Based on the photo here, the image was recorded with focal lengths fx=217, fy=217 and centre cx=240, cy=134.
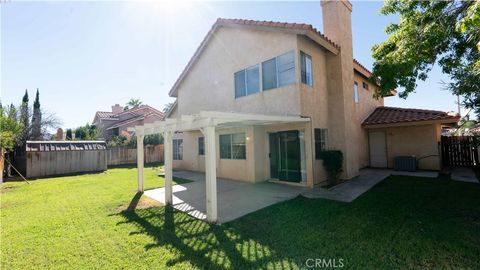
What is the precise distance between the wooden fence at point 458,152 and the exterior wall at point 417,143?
1829 millimetres

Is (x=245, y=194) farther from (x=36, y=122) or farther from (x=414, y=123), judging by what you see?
(x=36, y=122)

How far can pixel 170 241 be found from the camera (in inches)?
193

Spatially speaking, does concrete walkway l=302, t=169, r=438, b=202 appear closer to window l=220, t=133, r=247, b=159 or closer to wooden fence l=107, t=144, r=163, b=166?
window l=220, t=133, r=247, b=159

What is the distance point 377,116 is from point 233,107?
10463 mm

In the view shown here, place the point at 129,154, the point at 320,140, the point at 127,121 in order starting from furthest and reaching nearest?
the point at 127,121
the point at 129,154
the point at 320,140

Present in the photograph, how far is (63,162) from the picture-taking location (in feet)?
53.7

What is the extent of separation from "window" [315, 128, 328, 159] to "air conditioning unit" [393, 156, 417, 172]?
20.1 ft

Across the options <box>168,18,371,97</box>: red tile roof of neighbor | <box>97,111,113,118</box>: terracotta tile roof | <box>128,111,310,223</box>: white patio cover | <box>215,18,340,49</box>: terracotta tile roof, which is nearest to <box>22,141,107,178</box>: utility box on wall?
<box>168,18,371,97</box>: red tile roof of neighbor

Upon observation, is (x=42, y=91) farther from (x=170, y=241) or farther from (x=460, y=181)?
(x=460, y=181)

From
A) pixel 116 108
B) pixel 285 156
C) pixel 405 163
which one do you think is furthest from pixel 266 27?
pixel 116 108

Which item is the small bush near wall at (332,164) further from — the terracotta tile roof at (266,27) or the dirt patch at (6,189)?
the dirt patch at (6,189)

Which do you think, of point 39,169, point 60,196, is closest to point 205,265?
point 60,196

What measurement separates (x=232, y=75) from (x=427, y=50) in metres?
8.50

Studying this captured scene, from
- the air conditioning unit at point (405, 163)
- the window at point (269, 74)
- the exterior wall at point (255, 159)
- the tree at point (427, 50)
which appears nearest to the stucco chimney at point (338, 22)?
the tree at point (427, 50)
